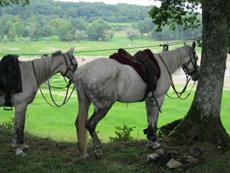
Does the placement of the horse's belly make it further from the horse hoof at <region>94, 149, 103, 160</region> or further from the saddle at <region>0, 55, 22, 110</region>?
the saddle at <region>0, 55, 22, 110</region>

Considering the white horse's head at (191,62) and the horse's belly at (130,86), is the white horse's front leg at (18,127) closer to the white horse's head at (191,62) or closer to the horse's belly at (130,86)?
the horse's belly at (130,86)

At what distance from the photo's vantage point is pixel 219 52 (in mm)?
5523

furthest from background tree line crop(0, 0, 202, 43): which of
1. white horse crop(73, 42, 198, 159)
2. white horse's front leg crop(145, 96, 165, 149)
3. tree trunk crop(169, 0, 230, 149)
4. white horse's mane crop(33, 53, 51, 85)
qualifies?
white horse's mane crop(33, 53, 51, 85)

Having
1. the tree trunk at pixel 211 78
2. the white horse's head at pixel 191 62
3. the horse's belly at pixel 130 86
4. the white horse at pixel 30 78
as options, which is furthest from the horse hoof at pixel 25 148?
the white horse's head at pixel 191 62

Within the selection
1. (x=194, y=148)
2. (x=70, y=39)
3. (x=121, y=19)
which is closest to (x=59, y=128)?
(x=194, y=148)

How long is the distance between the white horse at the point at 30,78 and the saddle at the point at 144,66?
1.16m

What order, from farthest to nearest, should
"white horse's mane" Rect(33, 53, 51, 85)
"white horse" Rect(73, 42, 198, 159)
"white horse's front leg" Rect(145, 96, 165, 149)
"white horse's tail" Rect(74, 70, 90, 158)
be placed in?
"white horse's front leg" Rect(145, 96, 165, 149) < "white horse's mane" Rect(33, 53, 51, 85) < "white horse's tail" Rect(74, 70, 90, 158) < "white horse" Rect(73, 42, 198, 159)

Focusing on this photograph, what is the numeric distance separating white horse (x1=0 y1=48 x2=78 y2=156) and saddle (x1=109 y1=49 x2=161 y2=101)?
1.16 metres

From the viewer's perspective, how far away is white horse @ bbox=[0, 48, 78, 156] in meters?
4.97

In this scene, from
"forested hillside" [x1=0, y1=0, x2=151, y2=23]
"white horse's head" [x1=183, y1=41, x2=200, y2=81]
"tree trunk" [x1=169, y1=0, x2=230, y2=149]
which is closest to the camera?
"tree trunk" [x1=169, y1=0, x2=230, y2=149]

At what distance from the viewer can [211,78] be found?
5.57 meters

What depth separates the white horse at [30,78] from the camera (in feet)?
16.3

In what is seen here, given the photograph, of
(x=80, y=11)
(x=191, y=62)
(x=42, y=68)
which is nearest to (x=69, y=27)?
(x=80, y=11)

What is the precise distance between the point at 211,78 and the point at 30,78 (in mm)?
3961
